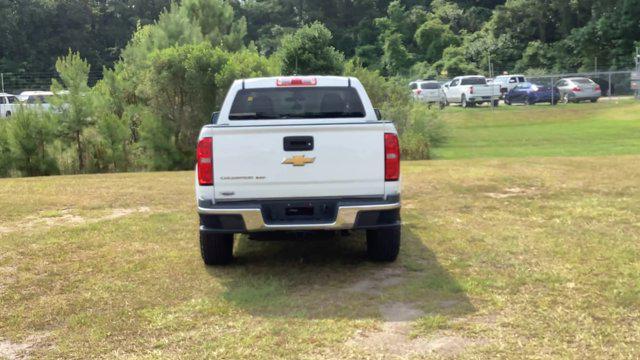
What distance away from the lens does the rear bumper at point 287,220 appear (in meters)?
5.38

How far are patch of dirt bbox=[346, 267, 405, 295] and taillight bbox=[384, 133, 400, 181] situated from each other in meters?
0.90

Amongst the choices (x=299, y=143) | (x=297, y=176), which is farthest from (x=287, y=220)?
(x=299, y=143)

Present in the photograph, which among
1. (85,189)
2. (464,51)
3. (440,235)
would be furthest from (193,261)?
(464,51)

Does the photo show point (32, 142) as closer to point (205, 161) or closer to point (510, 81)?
point (205, 161)

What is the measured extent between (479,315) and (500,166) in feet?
27.0

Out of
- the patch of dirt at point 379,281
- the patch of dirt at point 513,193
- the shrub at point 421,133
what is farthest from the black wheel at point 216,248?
the shrub at point 421,133

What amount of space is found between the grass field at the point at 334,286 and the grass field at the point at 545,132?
793 cm

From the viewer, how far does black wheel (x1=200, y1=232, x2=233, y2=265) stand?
592 centimetres

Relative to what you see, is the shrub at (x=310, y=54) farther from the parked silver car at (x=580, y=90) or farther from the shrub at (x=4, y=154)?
the parked silver car at (x=580, y=90)

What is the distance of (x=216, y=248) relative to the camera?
5.98 meters

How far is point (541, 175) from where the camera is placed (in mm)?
11234

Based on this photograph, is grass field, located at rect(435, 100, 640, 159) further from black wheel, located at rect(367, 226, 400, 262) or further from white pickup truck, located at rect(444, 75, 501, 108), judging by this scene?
black wheel, located at rect(367, 226, 400, 262)

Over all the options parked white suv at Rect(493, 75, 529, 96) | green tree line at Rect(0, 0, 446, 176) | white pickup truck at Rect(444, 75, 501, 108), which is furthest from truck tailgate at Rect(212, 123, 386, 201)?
parked white suv at Rect(493, 75, 529, 96)

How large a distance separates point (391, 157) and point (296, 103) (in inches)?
75.5
